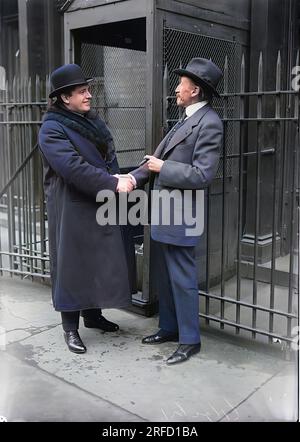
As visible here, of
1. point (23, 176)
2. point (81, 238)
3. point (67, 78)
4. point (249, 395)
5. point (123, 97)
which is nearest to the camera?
point (249, 395)

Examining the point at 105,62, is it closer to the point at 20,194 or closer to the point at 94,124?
the point at 20,194

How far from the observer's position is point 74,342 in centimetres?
373

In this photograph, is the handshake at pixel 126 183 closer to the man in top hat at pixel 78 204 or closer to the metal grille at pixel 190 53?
the man in top hat at pixel 78 204

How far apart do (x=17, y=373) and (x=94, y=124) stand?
5.72 feet

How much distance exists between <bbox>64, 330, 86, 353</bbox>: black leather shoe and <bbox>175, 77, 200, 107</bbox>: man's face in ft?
5.87

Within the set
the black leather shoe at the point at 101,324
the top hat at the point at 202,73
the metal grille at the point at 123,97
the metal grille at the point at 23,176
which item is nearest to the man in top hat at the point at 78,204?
the black leather shoe at the point at 101,324

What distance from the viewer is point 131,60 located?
5391 mm

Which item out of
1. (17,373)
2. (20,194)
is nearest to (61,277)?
(17,373)

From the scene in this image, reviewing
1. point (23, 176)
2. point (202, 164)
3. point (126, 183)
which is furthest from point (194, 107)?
point (23, 176)

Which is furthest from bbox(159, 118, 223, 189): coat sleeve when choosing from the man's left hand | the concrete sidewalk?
the concrete sidewalk

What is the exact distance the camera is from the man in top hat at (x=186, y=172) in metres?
3.26

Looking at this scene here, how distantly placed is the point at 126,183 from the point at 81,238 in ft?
1.60

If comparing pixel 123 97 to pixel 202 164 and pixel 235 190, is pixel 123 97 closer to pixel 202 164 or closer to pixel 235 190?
pixel 235 190

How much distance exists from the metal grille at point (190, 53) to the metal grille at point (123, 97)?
97cm
